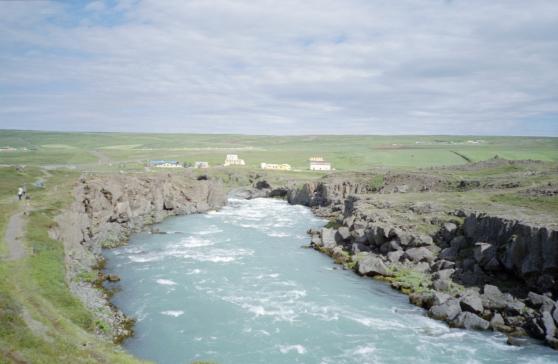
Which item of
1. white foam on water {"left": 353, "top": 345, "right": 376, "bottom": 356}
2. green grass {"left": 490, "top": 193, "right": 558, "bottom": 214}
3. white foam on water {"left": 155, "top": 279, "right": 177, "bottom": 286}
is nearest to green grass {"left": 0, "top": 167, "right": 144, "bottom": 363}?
white foam on water {"left": 155, "top": 279, "right": 177, "bottom": 286}

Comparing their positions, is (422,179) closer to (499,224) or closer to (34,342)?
(499,224)

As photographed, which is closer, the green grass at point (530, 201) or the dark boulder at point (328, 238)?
the green grass at point (530, 201)

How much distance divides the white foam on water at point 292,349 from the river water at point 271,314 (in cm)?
7

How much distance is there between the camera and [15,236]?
33125 millimetres

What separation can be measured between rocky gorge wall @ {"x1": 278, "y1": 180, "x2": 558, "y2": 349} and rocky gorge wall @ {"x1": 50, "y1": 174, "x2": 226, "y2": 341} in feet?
68.4

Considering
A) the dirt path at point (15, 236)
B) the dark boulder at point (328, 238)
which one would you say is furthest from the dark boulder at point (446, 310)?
the dirt path at point (15, 236)

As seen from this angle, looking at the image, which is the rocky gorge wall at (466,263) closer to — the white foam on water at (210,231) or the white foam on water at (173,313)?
the white foam on water at (210,231)

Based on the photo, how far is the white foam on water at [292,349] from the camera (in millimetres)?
23891

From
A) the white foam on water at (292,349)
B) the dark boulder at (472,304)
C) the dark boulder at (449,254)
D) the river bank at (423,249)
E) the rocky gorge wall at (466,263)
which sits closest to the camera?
the white foam on water at (292,349)

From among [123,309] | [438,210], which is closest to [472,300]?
[438,210]

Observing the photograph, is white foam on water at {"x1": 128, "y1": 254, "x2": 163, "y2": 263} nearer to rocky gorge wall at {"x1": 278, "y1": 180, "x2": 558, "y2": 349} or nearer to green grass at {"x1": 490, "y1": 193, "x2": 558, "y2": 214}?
→ rocky gorge wall at {"x1": 278, "y1": 180, "x2": 558, "y2": 349}

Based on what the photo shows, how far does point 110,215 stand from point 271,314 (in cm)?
3360

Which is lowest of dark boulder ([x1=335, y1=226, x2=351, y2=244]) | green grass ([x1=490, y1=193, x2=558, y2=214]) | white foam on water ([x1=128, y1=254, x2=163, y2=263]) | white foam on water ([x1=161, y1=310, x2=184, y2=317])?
white foam on water ([x1=161, y1=310, x2=184, y2=317])

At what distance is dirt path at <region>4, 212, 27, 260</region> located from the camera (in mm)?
29278
